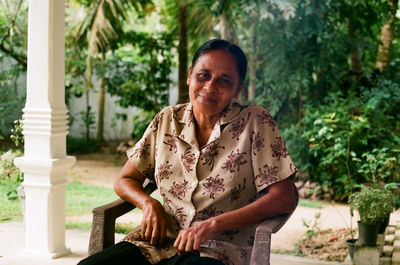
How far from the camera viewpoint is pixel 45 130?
271cm

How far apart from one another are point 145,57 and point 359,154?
3.63 meters

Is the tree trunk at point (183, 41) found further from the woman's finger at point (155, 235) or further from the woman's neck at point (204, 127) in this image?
the woman's finger at point (155, 235)

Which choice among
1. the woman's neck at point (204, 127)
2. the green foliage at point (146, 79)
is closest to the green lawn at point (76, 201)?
the green foliage at point (146, 79)

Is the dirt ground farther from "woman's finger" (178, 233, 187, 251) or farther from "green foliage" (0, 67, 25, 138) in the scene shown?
"woman's finger" (178, 233, 187, 251)

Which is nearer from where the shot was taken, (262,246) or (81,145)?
(262,246)

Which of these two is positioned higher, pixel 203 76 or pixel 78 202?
pixel 203 76

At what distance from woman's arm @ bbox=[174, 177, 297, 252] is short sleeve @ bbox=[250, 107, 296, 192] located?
0.03 m

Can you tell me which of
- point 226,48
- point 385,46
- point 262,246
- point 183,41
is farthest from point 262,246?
point 183,41

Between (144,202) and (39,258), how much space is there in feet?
4.15

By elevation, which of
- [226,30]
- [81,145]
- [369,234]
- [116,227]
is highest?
[226,30]

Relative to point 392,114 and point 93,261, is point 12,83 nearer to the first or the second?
point 392,114

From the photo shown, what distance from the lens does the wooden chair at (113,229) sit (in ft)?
5.01

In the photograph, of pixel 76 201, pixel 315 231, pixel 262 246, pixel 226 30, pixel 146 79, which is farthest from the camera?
pixel 146 79

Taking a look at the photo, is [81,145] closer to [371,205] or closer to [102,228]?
[371,205]
